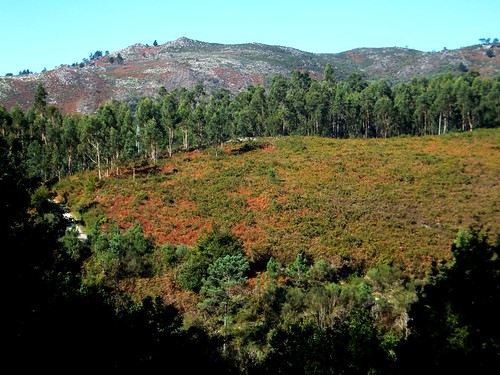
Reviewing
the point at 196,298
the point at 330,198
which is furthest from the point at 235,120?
the point at 196,298

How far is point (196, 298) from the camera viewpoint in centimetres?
3244

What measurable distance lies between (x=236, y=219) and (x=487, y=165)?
35.7m

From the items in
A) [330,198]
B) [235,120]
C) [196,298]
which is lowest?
[196,298]

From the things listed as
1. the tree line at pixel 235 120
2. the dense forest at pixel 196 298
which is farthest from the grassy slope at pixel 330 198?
the tree line at pixel 235 120

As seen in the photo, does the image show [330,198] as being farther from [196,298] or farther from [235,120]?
[235,120]

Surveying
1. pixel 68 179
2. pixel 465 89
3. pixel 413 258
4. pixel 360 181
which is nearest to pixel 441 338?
pixel 413 258

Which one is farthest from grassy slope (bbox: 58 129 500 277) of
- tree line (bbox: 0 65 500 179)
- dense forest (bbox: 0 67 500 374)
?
tree line (bbox: 0 65 500 179)

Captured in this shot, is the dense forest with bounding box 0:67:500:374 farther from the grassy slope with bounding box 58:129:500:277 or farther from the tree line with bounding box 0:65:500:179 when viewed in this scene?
the grassy slope with bounding box 58:129:500:277

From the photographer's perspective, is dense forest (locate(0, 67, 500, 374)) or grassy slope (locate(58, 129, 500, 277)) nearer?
dense forest (locate(0, 67, 500, 374))

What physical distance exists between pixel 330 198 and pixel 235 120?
146 feet

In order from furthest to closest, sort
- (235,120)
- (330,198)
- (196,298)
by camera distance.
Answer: (235,120), (330,198), (196,298)

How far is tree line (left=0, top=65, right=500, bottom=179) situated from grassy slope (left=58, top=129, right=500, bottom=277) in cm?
633

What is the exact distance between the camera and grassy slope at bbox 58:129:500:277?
41.9 metres

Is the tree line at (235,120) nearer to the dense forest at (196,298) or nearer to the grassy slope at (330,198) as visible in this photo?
the dense forest at (196,298)
